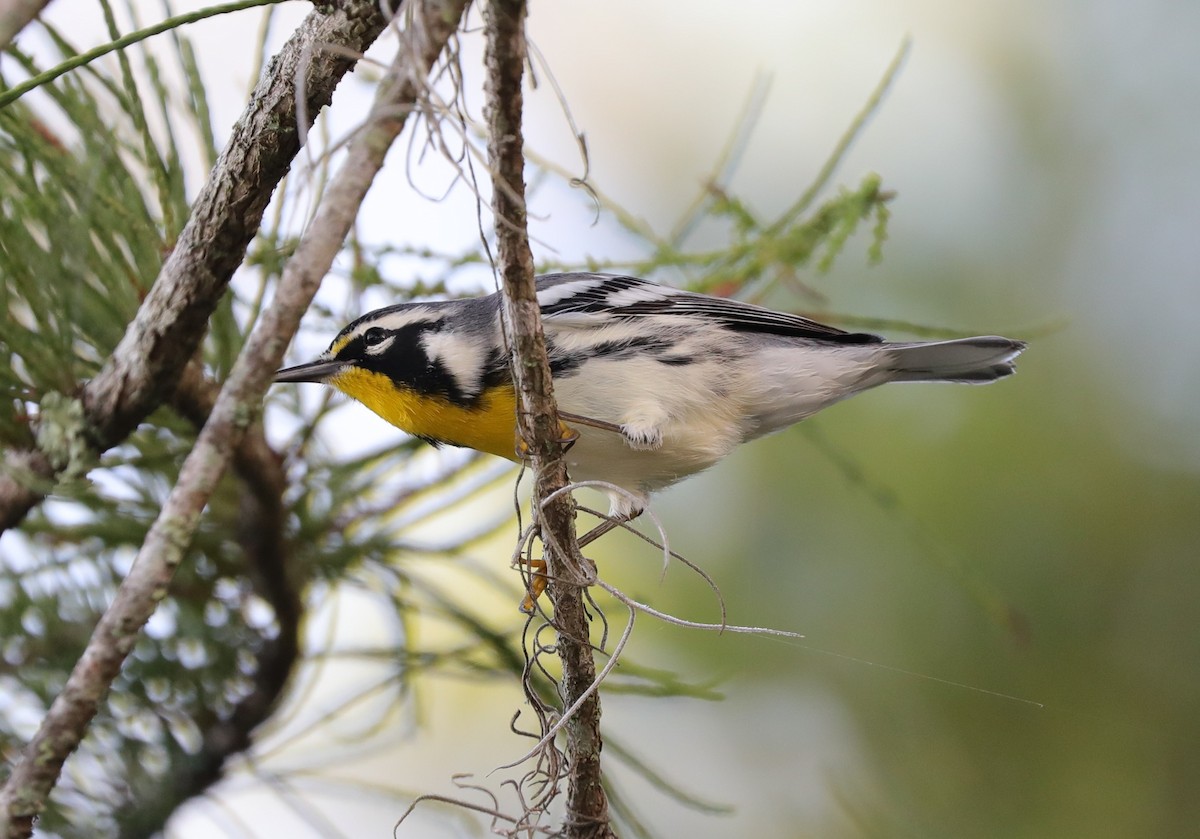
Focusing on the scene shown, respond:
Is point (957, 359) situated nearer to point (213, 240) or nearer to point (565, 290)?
point (565, 290)

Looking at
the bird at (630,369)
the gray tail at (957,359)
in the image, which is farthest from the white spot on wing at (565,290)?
the gray tail at (957,359)

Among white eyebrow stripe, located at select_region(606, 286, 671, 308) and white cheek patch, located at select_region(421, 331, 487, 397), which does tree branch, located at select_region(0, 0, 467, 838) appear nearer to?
white cheek patch, located at select_region(421, 331, 487, 397)

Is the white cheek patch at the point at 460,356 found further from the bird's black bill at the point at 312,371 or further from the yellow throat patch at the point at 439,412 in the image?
the bird's black bill at the point at 312,371

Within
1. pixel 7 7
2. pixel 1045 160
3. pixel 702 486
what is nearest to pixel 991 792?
pixel 702 486

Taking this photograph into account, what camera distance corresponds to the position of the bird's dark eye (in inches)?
63.4

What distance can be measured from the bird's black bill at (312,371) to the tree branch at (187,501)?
87cm

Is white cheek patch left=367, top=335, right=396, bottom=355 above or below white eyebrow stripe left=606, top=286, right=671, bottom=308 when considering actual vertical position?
below

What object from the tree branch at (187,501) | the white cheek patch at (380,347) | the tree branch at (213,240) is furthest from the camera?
the white cheek patch at (380,347)

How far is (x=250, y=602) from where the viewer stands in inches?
64.4

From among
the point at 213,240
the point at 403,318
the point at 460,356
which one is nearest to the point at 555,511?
the point at 213,240

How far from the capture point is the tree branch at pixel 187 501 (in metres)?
0.66

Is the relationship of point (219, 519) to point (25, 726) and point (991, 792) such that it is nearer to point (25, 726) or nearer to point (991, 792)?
point (25, 726)

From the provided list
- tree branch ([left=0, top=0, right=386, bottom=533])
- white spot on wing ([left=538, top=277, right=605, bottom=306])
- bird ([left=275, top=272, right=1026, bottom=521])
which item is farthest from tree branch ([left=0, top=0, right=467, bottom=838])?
white spot on wing ([left=538, top=277, right=605, bottom=306])

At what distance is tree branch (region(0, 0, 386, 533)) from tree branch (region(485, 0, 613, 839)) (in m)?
0.19
